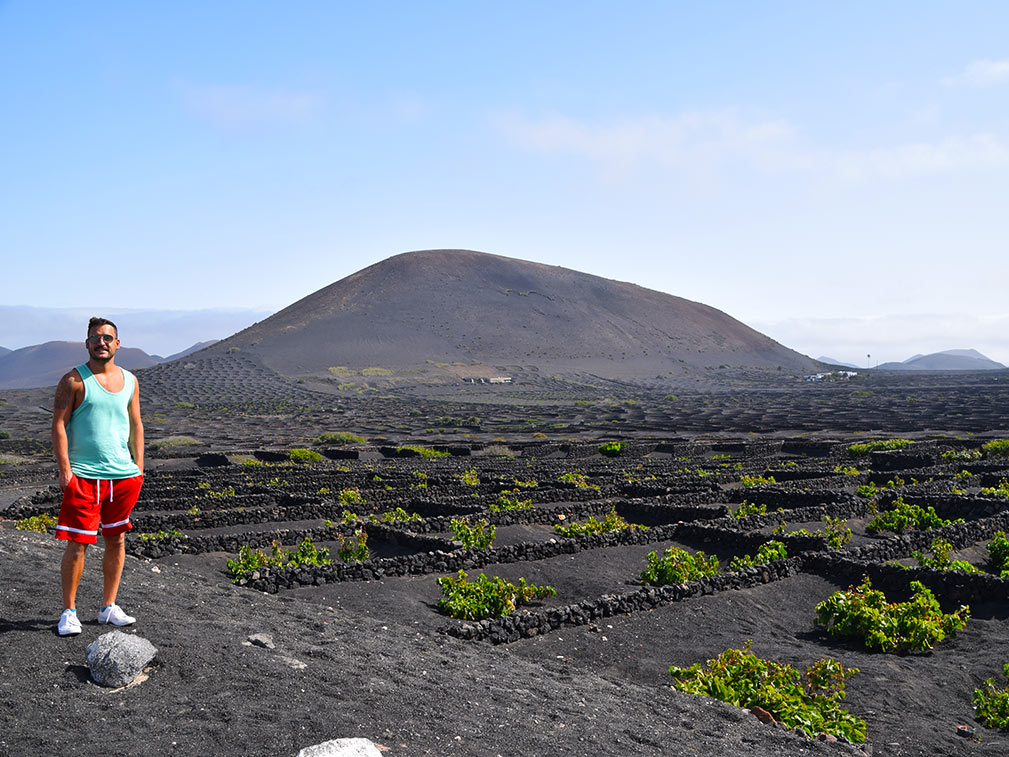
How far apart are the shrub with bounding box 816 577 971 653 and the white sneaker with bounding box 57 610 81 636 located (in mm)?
9142

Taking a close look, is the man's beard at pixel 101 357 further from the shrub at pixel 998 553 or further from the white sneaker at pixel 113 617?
the shrub at pixel 998 553

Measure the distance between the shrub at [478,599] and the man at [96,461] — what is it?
550 cm

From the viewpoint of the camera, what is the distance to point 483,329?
6324 inches

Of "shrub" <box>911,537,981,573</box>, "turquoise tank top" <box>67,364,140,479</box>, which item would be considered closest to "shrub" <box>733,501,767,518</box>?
"shrub" <box>911,537,981,573</box>

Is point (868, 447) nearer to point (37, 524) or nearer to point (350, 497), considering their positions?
point (350, 497)

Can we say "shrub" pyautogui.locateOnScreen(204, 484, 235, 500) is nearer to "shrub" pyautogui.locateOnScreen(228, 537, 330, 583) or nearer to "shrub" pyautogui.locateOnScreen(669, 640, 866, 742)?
"shrub" pyautogui.locateOnScreen(228, 537, 330, 583)

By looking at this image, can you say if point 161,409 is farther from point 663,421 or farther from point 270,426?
point 663,421

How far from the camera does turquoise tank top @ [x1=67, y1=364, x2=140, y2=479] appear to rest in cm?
658

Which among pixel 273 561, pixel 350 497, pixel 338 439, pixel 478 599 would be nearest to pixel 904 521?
pixel 478 599

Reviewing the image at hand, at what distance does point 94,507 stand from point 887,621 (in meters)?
9.40

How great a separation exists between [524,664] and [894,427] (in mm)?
55401

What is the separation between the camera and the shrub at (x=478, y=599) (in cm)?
1160

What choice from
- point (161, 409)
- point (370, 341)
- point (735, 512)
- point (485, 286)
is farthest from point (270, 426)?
point (485, 286)

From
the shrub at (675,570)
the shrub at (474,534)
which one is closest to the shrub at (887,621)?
the shrub at (675,570)
